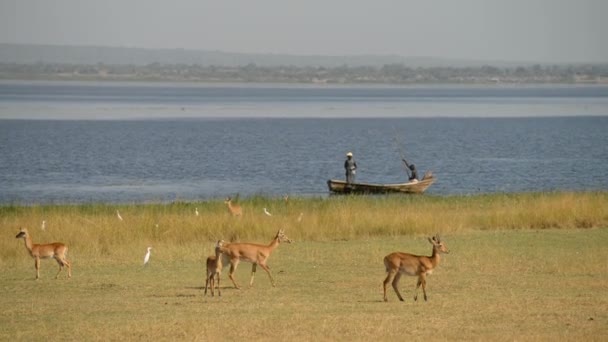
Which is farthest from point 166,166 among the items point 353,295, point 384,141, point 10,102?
point 10,102

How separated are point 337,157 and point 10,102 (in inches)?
3945

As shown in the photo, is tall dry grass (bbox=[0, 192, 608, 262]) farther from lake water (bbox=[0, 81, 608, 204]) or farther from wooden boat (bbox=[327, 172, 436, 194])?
lake water (bbox=[0, 81, 608, 204])

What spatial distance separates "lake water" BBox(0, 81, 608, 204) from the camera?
5112cm

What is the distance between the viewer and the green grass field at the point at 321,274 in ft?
52.2

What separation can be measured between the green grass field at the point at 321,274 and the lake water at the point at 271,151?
590 inches

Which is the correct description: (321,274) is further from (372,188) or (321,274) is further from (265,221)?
(372,188)

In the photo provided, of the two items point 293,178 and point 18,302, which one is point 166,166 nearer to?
point 293,178

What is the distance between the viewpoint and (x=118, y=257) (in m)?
24.1

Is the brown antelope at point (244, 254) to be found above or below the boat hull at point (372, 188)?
above

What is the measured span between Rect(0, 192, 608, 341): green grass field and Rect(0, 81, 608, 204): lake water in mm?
14995

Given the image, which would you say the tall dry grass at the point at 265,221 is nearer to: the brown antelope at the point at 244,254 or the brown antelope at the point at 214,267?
the brown antelope at the point at 244,254

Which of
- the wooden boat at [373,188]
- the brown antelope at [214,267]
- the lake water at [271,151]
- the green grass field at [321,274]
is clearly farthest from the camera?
the lake water at [271,151]

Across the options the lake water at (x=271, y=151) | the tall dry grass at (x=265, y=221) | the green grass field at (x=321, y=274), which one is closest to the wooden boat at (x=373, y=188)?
the lake water at (x=271, y=151)

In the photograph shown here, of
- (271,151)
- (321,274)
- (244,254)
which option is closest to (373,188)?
(321,274)
